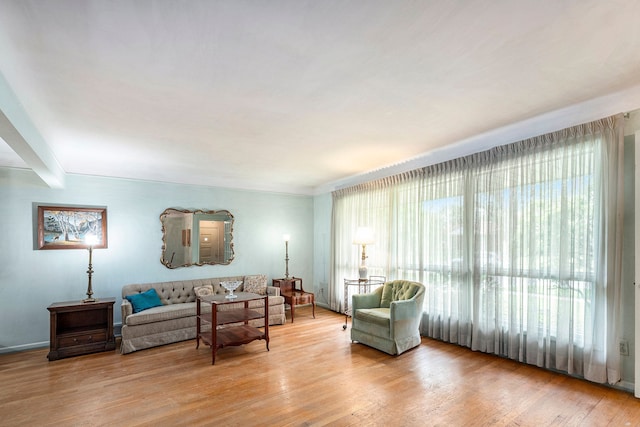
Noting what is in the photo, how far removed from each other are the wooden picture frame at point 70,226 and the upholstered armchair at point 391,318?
3980 millimetres

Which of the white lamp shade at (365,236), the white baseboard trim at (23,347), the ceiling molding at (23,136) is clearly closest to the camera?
the ceiling molding at (23,136)

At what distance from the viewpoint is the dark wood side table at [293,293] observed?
5730 mm

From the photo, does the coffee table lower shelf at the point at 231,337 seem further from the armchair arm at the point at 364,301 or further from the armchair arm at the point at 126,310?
the armchair arm at the point at 364,301

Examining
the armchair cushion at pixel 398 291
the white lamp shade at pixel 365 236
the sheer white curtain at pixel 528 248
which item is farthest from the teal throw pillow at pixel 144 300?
the sheer white curtain at pixel 528 248

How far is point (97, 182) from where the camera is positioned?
4.85m

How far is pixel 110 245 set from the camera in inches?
193

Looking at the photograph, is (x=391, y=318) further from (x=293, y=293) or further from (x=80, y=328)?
(x=80, y=328)

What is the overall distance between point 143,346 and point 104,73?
3.43 meters

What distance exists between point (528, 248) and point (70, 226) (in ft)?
19.7

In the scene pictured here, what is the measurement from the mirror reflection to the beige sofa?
383 millimetres

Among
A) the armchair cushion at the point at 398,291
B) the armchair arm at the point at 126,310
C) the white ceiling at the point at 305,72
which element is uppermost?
the white ceiling at the point at 305,72

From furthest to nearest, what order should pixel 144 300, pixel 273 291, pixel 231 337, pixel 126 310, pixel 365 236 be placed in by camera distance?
pixel 273 291
pixel 365 236
pixel 144 300
pixel 126 310
pixel 231 337

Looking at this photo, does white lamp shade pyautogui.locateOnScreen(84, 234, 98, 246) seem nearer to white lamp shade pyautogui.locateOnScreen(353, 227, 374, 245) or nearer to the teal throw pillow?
the teal throw pillow

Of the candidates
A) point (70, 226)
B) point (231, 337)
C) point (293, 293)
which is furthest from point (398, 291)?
point (70, 226)
